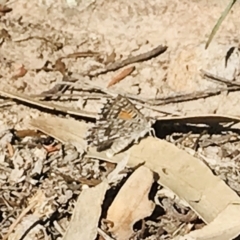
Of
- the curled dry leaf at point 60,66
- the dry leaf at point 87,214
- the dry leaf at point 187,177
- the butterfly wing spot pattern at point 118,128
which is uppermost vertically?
the curled dry leaf at point 60,66

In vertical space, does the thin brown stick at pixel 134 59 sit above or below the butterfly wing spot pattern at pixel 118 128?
above

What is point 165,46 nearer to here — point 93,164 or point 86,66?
point 86,66

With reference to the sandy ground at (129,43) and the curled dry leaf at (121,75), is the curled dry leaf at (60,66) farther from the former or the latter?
the curled dry leaf at (121,75)

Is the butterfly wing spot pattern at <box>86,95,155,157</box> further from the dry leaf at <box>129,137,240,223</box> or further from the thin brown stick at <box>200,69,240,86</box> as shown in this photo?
the thin brown stick at <box>200,69,240,86</box>

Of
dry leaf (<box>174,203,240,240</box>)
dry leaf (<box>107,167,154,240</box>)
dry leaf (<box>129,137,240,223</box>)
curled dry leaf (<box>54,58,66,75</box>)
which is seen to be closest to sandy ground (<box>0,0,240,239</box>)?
curled dry leaf (<box>54,58,66,75</box>)

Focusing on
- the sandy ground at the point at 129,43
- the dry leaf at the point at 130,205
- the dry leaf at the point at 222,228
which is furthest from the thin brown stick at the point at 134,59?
the dry leaf at the point at 222,228

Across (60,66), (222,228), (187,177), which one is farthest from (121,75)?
(222,228)
